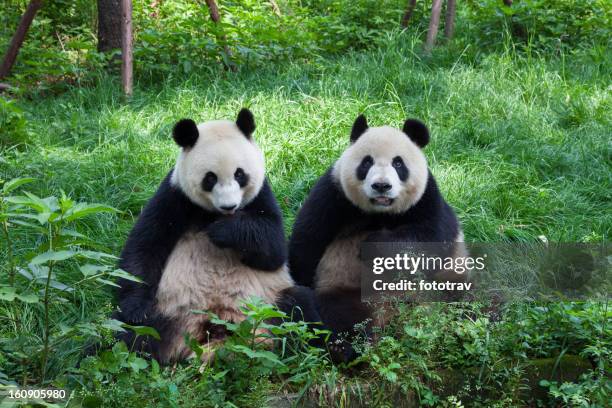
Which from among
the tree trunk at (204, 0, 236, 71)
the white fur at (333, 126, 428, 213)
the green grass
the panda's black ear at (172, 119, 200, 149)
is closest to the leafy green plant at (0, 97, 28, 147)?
the green grass

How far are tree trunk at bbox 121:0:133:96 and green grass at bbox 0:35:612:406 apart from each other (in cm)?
19

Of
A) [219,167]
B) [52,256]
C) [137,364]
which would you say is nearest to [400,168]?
[219,167]

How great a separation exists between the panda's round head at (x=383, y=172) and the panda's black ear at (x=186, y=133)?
1.10 metres

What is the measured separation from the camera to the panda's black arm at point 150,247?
4.92 meters

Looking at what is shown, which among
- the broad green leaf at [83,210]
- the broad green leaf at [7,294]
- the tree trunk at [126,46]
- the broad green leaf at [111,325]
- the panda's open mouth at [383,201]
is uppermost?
the tree trunk at [126,46]

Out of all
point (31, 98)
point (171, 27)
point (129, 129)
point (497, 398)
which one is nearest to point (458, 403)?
point (497, 398)

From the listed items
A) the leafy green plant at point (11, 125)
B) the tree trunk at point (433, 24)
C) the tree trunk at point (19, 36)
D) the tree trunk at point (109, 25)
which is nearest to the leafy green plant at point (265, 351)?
the leafy green plant at point (11, 125)

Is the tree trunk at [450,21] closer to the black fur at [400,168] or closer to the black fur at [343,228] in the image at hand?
the black fur at [343,228]

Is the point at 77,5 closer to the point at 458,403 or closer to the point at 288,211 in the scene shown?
the point at 288,211

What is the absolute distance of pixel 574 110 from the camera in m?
8.60

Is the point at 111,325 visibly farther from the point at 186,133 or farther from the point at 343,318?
the point at 343,318

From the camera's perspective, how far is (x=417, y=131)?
5.70m

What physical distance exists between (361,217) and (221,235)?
1.15 m

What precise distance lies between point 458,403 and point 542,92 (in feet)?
17.7
